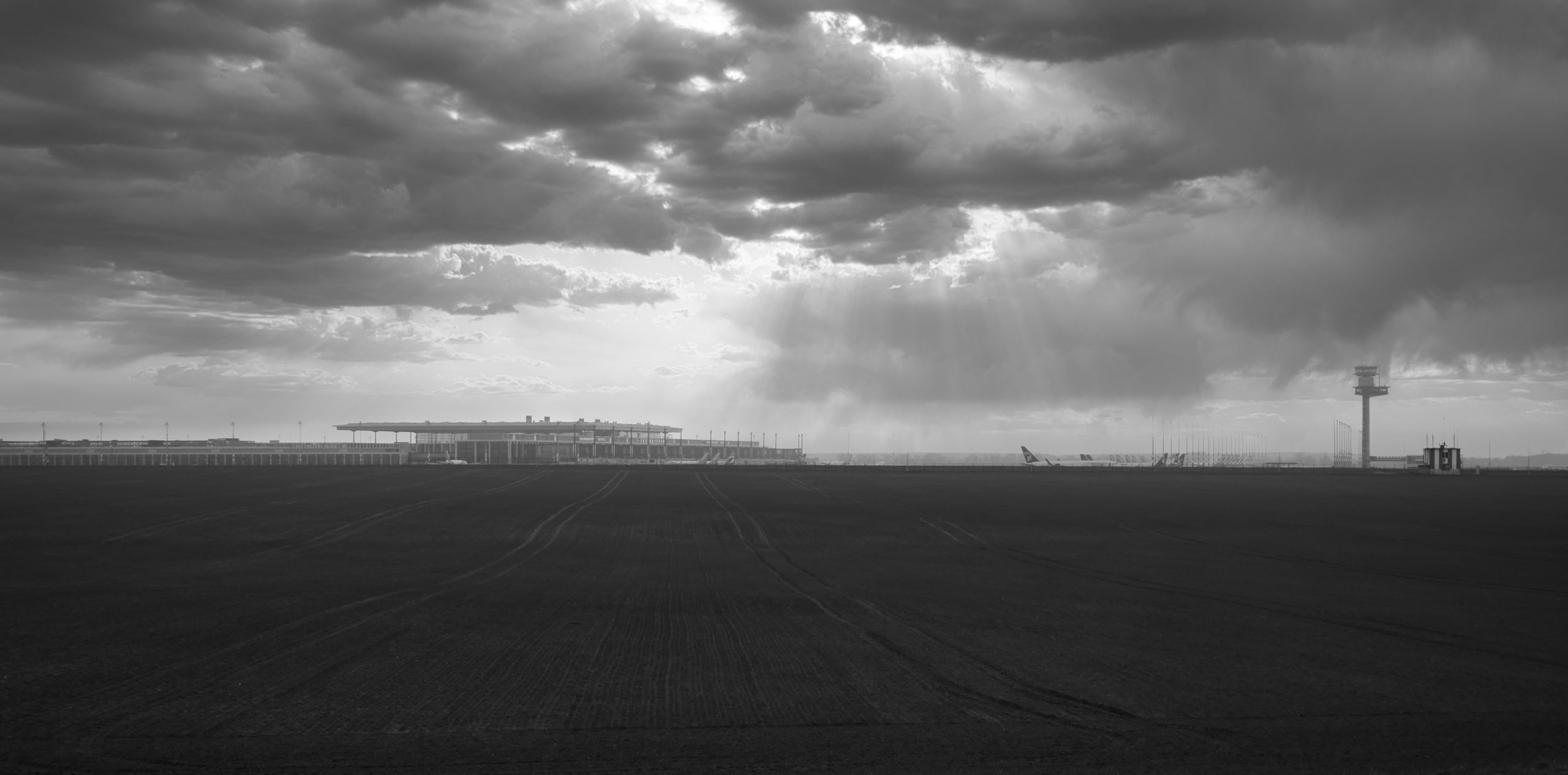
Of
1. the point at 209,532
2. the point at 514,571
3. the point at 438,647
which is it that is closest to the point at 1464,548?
the point at 514,571

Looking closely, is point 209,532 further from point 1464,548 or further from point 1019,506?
point 1464,548

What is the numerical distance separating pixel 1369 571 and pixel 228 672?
26.7 metres

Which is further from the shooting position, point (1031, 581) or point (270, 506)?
point (270, 506)

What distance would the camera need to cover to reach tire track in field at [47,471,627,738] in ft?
38.5

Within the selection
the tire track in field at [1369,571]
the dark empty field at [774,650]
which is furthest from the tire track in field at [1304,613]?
the tire track in field at [1369,571]

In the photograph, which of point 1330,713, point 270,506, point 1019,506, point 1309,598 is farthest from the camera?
point 1019,506

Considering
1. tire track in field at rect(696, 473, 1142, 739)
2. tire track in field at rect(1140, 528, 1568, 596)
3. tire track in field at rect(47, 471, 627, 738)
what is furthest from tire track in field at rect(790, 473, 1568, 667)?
tire track in field at rect(47, 471, 627, 738)

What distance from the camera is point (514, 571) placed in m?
26.2

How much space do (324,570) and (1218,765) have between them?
21.8 metres

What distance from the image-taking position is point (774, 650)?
15.9 metres

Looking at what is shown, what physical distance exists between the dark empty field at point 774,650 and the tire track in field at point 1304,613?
0.34ft

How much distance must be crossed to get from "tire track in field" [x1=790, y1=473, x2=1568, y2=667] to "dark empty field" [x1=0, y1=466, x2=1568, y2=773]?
0.10 metres

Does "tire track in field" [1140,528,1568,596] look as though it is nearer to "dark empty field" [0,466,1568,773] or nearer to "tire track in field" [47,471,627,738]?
"dark empty field" [0,466,1568,773]

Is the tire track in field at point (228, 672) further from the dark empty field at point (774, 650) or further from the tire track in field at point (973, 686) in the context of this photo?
the tire track in field at point (973, 686)
